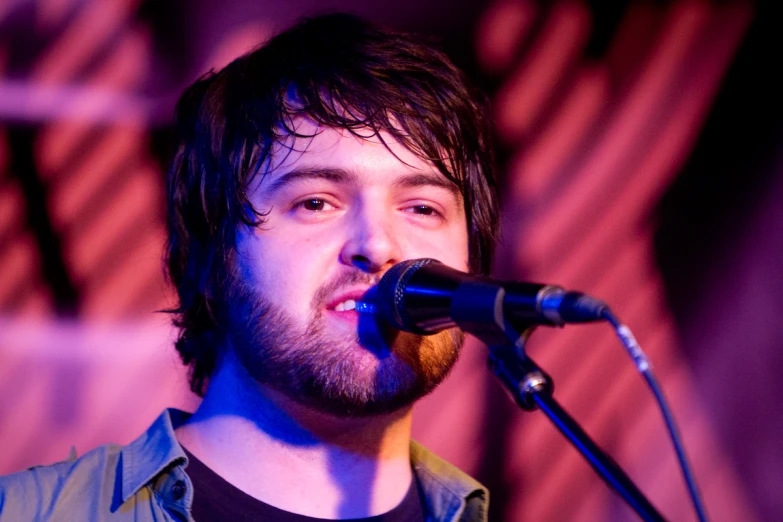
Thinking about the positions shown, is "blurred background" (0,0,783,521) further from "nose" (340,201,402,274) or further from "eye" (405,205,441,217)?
"nose" (340,201,402,274)

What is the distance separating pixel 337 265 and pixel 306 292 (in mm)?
80

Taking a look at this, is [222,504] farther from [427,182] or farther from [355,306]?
[427,182]

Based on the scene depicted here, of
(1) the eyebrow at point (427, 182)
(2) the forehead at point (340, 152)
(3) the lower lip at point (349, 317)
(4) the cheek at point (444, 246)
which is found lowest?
(3) the lower lip at point (349, 317)

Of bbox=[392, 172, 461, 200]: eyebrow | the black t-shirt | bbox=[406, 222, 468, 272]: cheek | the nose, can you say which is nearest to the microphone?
the nose

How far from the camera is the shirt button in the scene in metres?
1.49

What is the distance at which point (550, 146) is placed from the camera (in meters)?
2.52

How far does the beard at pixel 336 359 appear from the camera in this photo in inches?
58.6

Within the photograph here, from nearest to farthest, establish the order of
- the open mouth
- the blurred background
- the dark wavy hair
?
the open mouth → the dark wavy hair → the blurred background

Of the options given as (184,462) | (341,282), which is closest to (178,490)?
(184,462)

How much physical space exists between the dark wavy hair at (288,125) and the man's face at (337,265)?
6cm

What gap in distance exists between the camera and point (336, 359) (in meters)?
1.49

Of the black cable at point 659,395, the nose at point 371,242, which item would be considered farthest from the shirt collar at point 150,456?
the black cable at point 659,395

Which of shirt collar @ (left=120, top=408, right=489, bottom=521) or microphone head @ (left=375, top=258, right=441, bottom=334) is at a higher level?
microphone head @ (left=375, top=258, right=441, bottom=334)

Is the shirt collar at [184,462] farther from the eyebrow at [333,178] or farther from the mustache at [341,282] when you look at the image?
the eyebrow at [333,178]
